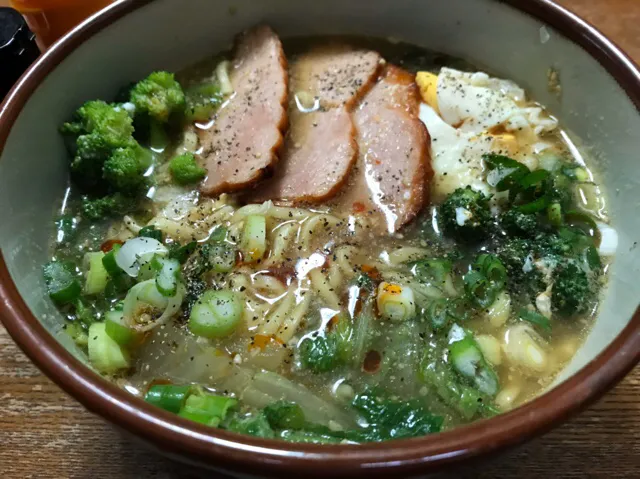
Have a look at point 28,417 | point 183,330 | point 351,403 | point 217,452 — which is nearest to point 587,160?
point 351,403

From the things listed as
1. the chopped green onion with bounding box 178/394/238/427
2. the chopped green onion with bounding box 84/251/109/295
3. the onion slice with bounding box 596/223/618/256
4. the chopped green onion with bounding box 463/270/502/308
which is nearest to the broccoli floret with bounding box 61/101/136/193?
the chopped green onion with bounding box 84/251/109/295

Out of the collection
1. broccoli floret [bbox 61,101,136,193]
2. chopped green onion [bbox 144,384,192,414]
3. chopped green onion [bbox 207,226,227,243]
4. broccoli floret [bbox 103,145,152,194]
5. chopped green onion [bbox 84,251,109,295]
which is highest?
broccoli floret [bbox 61,101,136,193]

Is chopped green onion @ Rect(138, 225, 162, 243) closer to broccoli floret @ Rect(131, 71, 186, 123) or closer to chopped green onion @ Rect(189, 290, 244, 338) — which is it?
chopped green onion @ Rect(189, 290, 244, 338)

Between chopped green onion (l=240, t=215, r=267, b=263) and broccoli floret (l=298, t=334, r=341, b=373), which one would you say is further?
chopped green onion (l=240, t=215, r=267, b=263)

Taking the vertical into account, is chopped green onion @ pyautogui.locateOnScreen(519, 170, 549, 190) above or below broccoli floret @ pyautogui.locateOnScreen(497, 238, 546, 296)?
above

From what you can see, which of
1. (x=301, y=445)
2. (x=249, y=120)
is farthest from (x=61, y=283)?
(x=301, y=445)

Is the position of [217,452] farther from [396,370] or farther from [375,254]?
[375,254]

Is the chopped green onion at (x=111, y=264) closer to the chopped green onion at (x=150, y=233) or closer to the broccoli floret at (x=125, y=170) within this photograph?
the chopped green onion at (x=150, y=233)
